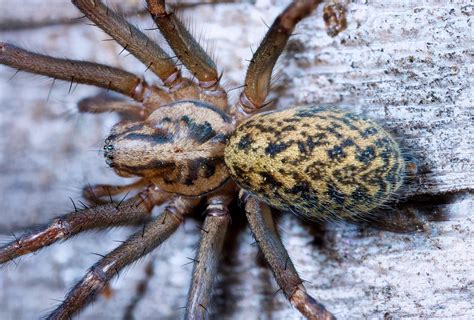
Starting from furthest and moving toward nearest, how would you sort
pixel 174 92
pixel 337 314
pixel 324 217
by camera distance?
1. pixel 174 92
2. pixel 337 314
3. pixel 324 217

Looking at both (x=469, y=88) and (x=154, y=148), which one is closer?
(x=469, y=88)

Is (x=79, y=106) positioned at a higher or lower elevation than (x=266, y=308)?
higher

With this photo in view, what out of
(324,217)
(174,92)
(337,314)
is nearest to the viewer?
(324,217)

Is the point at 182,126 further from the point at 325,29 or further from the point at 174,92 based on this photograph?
the point at 325,29

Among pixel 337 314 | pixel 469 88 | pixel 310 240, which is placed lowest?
pixel 337 314

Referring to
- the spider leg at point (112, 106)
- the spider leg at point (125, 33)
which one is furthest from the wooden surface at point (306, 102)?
the spider leg at point (125, 33)

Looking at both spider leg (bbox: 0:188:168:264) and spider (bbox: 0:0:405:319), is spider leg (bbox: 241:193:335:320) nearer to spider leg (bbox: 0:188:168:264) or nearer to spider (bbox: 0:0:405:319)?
spider (bbox: 0:0:405:319)

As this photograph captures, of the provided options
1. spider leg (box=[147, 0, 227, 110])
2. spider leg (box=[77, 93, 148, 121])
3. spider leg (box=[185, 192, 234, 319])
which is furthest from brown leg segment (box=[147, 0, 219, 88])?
spider leg (box=[185, 192, 234, 319])

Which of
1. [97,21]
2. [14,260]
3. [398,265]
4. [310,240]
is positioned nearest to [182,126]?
[97,21]
